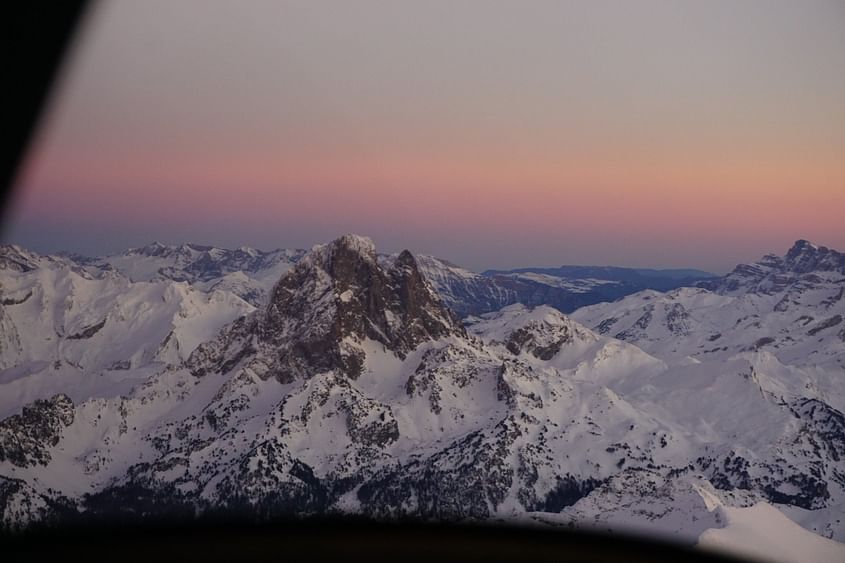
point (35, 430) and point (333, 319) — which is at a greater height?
point (333, 319)

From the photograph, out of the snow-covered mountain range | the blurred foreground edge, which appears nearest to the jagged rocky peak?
the snow-covered mountain range

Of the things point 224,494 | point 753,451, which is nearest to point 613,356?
point 753,451

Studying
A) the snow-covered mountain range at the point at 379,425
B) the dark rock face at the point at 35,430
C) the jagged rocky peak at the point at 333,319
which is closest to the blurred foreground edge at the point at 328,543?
the snow-covered mountain range at the point at 379,425

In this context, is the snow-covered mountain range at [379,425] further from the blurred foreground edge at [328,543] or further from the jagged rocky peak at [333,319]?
the blurred foreground edge at [328,543]

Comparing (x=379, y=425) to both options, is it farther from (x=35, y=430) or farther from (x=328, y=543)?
(x=328, y=543)

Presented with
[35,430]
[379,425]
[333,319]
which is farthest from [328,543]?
[35,430]

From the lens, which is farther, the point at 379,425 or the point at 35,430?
the point at 35,430

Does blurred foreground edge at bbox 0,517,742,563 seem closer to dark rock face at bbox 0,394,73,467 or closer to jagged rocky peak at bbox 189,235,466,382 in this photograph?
jagged rocky peak at bbox 189,235,466,382
